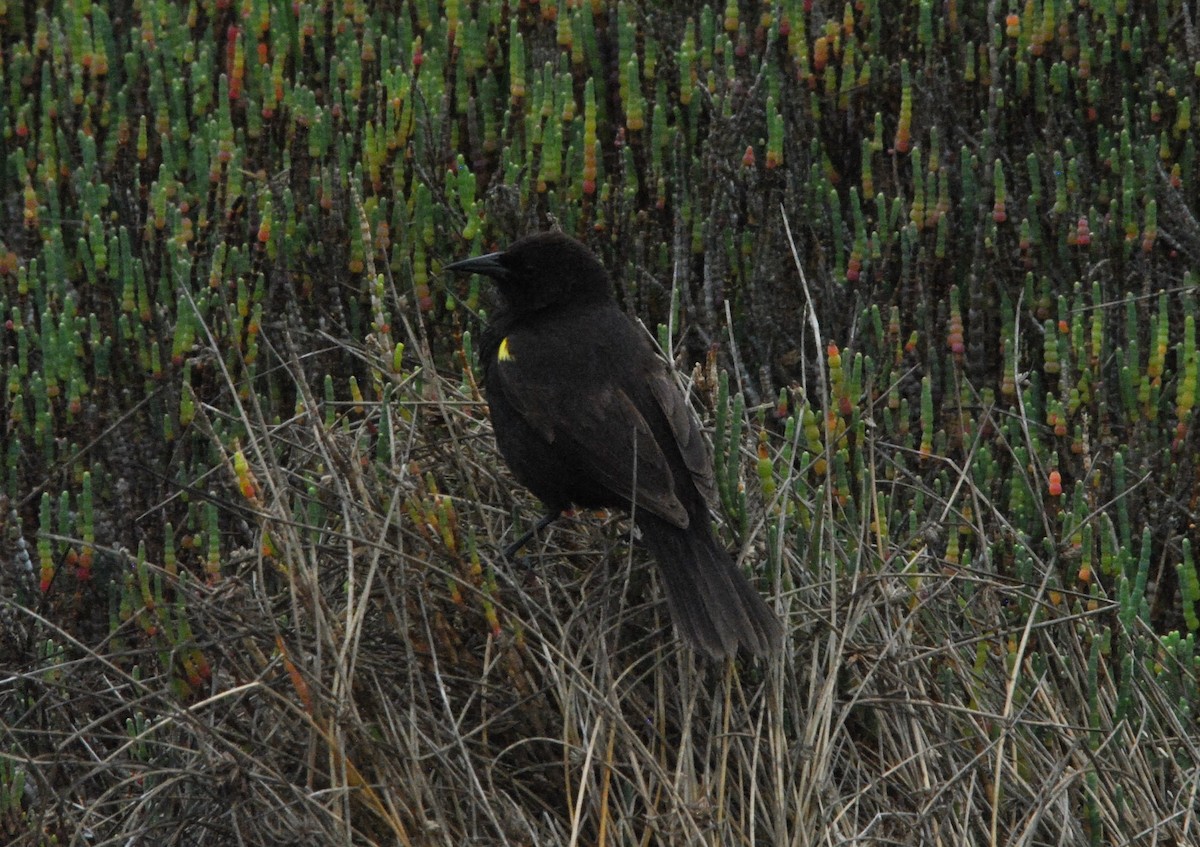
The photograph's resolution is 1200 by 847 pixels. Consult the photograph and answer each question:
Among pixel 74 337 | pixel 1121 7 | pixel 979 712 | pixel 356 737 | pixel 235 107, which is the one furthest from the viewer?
pixel 235 107

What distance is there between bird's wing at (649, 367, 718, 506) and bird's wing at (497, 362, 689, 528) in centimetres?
5

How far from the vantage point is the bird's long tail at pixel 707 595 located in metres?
2.99

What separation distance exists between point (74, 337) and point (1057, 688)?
284cm

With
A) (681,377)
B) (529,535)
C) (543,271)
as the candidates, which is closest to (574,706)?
(529,535)

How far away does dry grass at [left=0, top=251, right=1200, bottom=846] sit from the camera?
9.38 feet

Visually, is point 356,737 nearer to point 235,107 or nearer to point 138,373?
point 138,373

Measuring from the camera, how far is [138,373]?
16.1 feet

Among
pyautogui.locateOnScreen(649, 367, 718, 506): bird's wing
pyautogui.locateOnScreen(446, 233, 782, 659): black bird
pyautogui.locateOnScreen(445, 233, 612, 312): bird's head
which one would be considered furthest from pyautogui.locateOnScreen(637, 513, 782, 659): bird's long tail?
pyautogui.locateOnScreen(445, 233, 612, 312): bird's head

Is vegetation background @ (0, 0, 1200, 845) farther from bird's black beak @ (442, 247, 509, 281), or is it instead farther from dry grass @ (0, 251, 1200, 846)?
bird's black beak @ (442, 247, 509, 281)

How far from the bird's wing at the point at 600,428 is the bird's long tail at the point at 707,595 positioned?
17 cm

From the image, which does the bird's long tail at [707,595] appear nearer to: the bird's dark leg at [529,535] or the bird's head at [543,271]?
the bird's dark leg at [529,535]

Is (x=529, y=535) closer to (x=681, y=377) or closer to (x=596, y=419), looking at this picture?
(x=596, y=419)

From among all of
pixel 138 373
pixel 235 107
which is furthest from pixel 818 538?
pixel 235 107

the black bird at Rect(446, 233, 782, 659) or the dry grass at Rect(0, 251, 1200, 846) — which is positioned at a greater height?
the black bird at Rect(446, 233, 782, 659)
